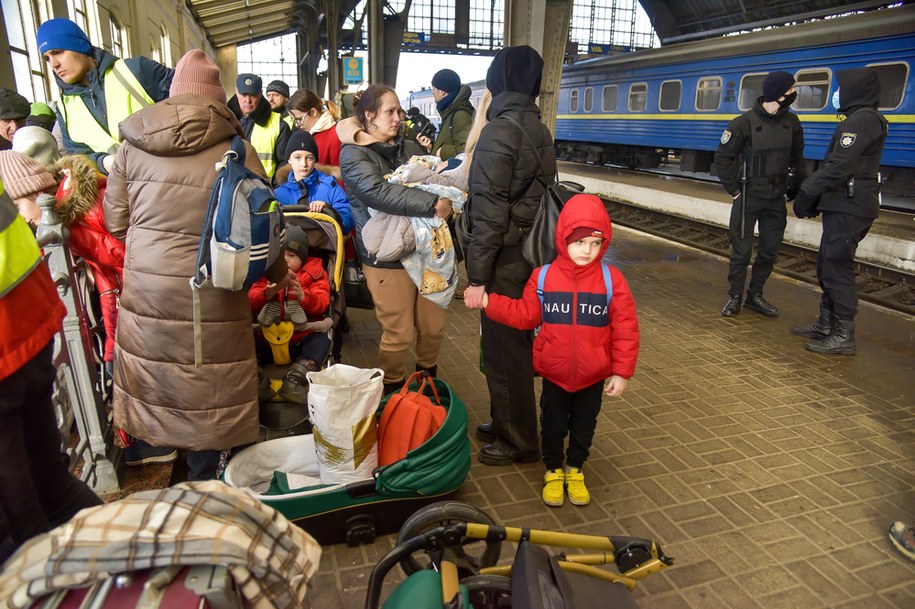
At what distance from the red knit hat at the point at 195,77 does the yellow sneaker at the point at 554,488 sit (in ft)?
8.17

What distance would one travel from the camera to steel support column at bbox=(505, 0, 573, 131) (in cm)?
852

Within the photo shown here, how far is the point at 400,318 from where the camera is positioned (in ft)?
12.2

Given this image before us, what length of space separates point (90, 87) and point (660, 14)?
107 feet

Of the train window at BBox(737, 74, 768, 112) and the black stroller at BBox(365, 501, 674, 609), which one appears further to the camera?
the train window at BBox(737, 74, 768, 112)

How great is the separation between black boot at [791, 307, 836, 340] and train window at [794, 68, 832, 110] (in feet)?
25.1

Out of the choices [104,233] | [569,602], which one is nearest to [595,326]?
[569,602]

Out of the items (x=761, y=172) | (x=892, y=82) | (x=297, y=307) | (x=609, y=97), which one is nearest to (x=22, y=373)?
(x=297, y=307)

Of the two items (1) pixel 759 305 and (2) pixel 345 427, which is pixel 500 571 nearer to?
(2) pixel 345 427

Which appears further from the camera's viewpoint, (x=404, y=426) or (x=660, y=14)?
(x=660, y=14)

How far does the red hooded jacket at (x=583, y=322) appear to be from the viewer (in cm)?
286

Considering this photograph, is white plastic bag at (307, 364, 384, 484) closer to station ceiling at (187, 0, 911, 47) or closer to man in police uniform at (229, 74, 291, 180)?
man in police uniform at (229, 74, 291, 180)

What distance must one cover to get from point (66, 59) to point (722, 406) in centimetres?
483

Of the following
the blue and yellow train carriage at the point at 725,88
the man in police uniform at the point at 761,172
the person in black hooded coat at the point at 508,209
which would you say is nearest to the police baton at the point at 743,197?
the man in police uniform at the point at 761,172

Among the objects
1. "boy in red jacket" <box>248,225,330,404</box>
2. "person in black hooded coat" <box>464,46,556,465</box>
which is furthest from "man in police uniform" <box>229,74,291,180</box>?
"person in black hooded coat" <box>464,46,556,465</box>
